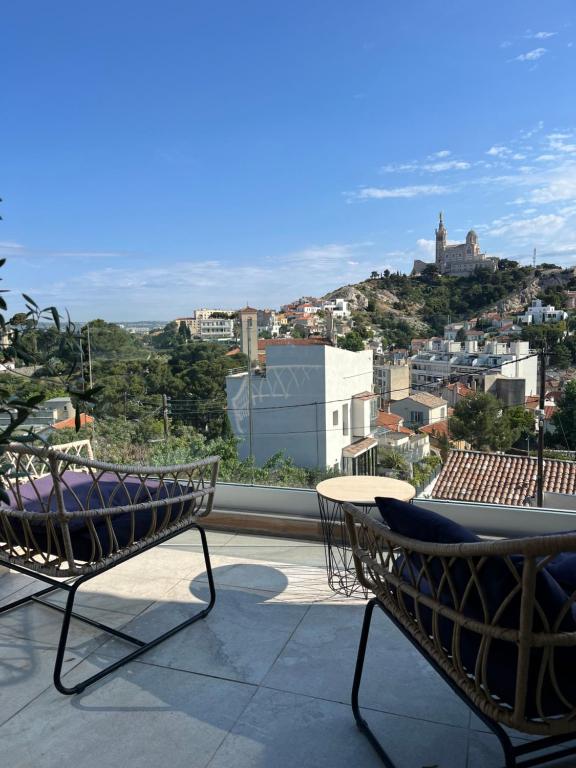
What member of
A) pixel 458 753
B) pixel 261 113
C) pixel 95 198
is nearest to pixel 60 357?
pixel 458 753

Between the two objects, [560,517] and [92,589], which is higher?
[560,517]

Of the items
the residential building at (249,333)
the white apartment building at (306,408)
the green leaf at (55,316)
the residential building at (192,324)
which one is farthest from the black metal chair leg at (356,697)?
the residential building at (192,324)

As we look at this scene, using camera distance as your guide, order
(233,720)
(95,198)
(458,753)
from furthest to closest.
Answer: (95,198), (233,720), (458,753)

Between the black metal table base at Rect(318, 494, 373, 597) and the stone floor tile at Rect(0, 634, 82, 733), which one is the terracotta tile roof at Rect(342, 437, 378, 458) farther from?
the stone floor tile at Rect(0, 634, 82, 733)

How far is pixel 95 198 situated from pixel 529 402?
9.01 meters

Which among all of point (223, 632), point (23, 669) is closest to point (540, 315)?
point (223, 632)

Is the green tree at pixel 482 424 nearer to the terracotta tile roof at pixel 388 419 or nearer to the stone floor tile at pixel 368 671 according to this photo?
the terracotta tile roof at pixel 388 419

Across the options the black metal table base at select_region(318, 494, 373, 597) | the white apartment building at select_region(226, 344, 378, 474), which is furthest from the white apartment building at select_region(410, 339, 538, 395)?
the black metal table base at select_region(318, 494, 373, 597)

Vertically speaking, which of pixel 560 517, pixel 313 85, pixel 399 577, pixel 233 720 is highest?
pixel 313 85

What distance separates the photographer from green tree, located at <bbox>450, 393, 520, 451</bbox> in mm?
3378

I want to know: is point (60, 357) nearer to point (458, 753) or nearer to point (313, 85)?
point (458, 753)

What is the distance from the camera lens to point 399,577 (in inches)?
54.5

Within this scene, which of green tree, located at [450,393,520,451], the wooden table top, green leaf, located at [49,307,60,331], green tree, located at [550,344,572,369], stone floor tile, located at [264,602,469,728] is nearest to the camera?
green leaf, located at [49,307,60,331]

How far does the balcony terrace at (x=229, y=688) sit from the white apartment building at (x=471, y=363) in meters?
1.67
